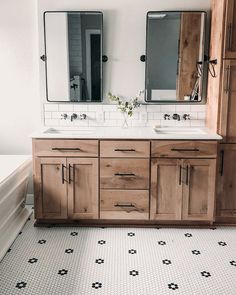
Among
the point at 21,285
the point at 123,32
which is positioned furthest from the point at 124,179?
the point at 123,32

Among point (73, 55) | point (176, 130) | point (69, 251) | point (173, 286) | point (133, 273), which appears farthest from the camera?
point (176, 130)

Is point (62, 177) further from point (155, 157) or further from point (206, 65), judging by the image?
point (206, 65)

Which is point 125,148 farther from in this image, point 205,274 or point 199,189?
point 205,274

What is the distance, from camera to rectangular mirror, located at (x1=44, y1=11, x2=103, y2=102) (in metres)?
3.38

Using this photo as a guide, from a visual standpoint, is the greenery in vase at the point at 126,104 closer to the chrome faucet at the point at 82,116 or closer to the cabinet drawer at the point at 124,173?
the chrome faucet at the point at 82,116

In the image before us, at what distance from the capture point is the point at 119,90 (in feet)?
11.6

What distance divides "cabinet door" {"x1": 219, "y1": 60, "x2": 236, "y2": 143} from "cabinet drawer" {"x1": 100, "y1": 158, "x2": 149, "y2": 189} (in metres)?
0.74

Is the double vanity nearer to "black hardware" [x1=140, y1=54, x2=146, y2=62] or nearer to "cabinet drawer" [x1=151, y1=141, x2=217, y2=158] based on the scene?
"cabinet drawer" [x1=151, y1=141, x2=217, y2=158]

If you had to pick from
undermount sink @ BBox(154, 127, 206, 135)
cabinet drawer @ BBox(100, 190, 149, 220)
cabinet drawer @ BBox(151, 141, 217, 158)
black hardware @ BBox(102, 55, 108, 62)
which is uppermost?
black hardware @ BBox(102, 55, 108, 62)

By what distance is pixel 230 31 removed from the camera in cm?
298

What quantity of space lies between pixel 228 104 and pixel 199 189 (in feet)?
2.56

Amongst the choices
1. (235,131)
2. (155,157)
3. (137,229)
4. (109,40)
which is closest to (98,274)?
(137,229)

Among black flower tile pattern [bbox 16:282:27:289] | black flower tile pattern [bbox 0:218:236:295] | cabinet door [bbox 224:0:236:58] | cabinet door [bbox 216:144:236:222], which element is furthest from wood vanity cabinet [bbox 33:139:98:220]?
cabinet door [bbox 224:0:236:58]

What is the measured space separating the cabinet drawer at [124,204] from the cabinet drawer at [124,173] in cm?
6
